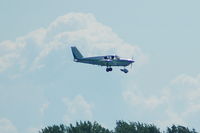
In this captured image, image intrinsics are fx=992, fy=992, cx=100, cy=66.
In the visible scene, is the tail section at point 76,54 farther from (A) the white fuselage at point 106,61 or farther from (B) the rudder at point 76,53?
(A) the white fuselage at point 106,61

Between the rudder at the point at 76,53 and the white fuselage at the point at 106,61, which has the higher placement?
the rudder at the point at 76,53

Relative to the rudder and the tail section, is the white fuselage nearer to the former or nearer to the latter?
the tail section

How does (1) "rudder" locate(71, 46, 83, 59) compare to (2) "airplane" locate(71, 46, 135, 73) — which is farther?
(1) "rudder" locate(71, 46, 83, 59)

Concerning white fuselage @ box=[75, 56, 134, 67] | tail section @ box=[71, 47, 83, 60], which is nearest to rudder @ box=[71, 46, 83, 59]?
tail section @ box=[71, 47, 83, 60]

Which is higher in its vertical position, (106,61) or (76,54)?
(76,54)

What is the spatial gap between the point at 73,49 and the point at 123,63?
10.6 meters

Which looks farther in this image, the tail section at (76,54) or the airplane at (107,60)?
the tail section at (76,54)

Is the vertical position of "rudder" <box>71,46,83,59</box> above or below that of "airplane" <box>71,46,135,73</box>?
above

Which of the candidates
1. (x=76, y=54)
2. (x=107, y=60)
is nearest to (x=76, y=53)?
(x=76, y=54)

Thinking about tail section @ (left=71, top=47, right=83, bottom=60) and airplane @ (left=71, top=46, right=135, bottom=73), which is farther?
tail section @ (left=71, top=47, right=83, bottom=60)

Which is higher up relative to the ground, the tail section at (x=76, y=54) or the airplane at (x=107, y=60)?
the tail section at (x=76, y=54)

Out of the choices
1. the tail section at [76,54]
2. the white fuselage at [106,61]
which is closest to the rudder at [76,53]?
the tail section at [76,54]

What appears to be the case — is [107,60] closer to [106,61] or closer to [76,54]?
[106,61]

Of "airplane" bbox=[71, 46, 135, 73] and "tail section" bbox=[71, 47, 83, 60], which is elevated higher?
"tail section" bbox=[71, 47, 83, 60]
